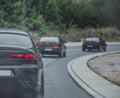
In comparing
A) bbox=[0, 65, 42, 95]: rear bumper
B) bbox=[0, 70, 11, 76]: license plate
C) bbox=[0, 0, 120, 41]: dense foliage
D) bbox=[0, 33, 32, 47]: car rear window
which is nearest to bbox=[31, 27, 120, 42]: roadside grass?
bbox=[0, 0, 120, 41]: dense foliage

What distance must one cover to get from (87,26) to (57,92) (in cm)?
7377

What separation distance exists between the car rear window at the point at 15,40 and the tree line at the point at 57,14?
4247 cm

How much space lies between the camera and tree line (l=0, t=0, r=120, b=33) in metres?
56.8

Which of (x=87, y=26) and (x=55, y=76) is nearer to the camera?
(x=55, y=76)

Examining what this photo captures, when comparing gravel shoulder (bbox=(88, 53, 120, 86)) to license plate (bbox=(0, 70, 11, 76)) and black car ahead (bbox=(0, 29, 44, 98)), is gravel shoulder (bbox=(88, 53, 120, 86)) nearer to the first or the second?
black car ahead (bbox=(0, 29, 44, 98))

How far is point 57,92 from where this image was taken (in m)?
15.6

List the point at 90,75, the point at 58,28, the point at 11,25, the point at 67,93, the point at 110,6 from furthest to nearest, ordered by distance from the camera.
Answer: the point at 110,6 → the point at 58,28 → the point at 11,25 → the point at 90,75 → the point at 67,93

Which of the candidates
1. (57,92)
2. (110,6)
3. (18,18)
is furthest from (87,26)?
(57,92)

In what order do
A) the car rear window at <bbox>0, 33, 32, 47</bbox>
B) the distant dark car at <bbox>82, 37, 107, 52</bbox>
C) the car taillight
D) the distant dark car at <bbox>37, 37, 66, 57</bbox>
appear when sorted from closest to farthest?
the car taillight < the car rear window at <bbox>0, 33, 32, 47</bbox> < the distant dark car at <bbox>37, 37, 66, 57</bbox> < the distant dark car at <bbox>82, 37, 107, 52</bbox>

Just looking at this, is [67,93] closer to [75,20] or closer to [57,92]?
[57,92]

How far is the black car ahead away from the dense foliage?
1703 inches

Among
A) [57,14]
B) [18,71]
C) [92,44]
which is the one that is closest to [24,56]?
[18,71]

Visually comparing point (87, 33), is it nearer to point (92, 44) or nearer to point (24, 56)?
point (92, 44)

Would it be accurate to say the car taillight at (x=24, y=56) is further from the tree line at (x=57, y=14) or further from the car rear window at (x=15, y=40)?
the tree line at (x=57, y=14)
